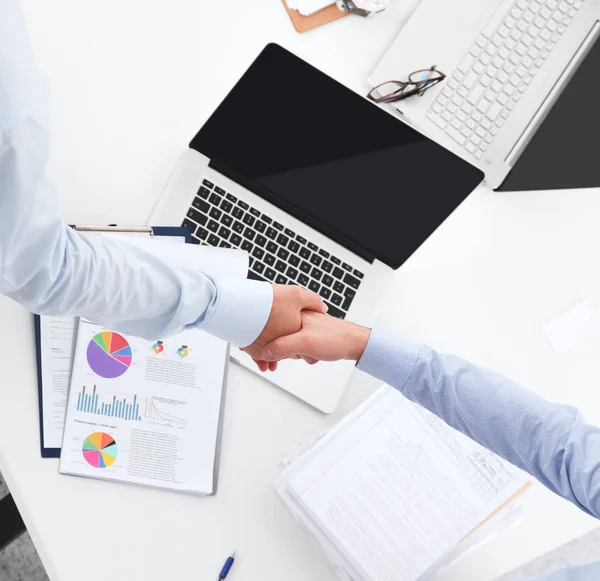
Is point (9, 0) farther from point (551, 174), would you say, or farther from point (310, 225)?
point (551, 174)

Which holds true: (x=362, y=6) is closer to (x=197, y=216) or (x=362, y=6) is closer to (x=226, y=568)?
(x=197, y=216)

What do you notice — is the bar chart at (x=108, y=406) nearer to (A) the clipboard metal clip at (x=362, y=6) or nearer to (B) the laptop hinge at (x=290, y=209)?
(B) the laptop hinge at (x=290, y=209)

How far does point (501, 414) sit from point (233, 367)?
39 centimetres

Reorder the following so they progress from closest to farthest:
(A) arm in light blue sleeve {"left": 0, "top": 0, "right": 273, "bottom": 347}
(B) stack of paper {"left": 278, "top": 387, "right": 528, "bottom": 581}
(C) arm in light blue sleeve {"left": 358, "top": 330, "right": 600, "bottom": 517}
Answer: (A) arm in light blue sleeve {"left": 0, "top": 0, "right": 273, "bottom": 347} → (C) arm in light blue sleeve {"left": 358, "top": 330, "right": 600, "bottom": 517} → (B) stack of paper {"left": 278, "top": 387, "right": 528, "bottom": 581}

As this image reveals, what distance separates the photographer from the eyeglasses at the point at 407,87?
1.07 m

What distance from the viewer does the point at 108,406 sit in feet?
3.06

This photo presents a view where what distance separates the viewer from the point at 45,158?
54 centimetres

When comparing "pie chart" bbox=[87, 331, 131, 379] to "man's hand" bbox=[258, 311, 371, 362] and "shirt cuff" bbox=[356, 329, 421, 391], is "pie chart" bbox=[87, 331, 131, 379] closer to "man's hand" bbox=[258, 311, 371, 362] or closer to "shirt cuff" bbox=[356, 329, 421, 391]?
"man's hand" bbox=[258, 311, 371, 362]

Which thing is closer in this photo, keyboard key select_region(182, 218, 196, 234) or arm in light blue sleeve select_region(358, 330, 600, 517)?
arm in light blue sleeve select_region(358, 330, 600, 517)

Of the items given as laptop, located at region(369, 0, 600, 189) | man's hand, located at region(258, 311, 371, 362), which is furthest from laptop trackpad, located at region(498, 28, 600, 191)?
man's hand, located at region(258, 311, 371, 362)

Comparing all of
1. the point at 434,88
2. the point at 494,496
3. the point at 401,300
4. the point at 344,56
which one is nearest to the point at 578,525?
the point at 494,496

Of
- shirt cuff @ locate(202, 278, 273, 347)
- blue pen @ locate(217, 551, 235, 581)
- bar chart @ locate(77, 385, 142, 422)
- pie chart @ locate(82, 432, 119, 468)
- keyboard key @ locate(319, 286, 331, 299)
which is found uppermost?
keyboard key @ locate(319, 286, 331, 299)

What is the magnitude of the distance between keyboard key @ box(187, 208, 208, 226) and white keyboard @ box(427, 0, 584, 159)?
412mm

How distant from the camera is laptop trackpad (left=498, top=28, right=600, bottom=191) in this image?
1.06m
